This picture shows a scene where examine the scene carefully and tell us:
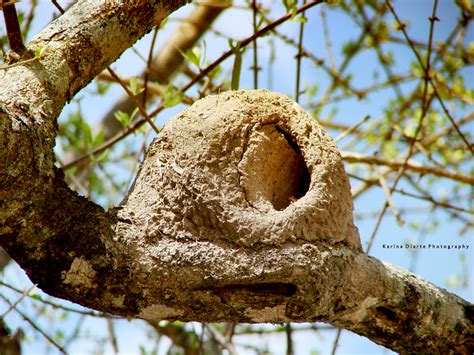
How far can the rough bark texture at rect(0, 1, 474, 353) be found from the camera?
1.75 m

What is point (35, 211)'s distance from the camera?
1.71 m

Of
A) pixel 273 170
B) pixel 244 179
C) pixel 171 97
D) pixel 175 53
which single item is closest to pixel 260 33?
pixel 171 97

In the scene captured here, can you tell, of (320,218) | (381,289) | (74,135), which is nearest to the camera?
(320,218)

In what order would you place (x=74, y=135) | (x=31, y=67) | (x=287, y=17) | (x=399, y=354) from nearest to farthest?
(x=31, y=67)
(x=399, y=354)
(x=287, y=17)
(x=74, y=135)

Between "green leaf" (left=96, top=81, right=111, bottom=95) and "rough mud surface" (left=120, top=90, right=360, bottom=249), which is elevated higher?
"green leaf" (left=96, top=81, right=111, bottom=95)

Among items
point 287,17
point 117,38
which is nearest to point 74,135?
point 287,17

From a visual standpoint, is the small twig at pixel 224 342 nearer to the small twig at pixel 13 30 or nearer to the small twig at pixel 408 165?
the small twig at pixel 408 165

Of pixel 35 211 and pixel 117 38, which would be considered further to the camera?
pixel 117 38

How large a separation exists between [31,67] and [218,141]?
0.57 m

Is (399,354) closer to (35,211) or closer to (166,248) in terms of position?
(166,248)

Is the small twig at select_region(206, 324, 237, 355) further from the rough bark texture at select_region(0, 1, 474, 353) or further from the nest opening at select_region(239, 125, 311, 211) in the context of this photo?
the nest opening at select_region(239, 125, 311, 211)

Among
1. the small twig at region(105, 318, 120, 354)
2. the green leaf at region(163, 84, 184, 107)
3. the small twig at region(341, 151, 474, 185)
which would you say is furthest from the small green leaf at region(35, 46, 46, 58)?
the small twig at region(105, 318, 120, 354)

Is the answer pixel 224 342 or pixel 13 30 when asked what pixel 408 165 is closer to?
pixel 224 342

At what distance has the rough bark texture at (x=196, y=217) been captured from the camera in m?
1.75
